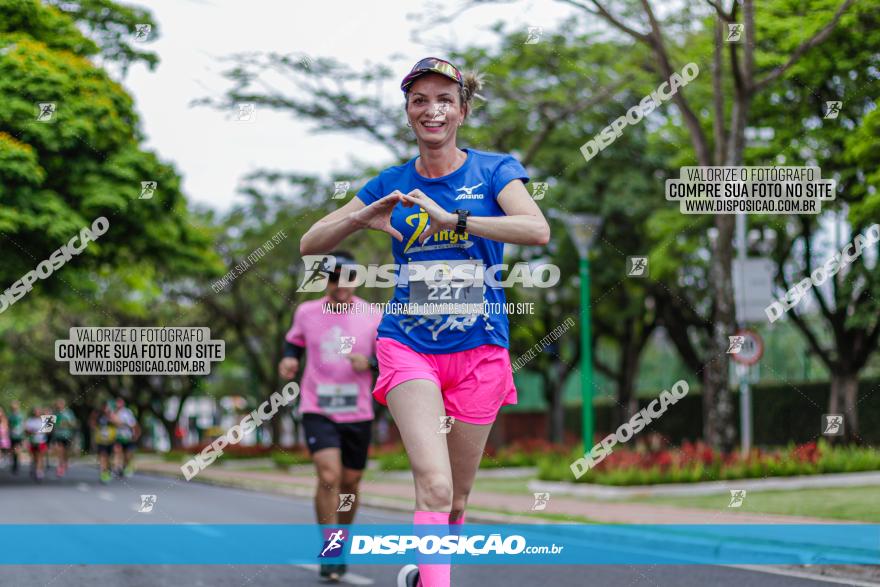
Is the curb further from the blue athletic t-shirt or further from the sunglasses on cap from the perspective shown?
the sunglasses on cap

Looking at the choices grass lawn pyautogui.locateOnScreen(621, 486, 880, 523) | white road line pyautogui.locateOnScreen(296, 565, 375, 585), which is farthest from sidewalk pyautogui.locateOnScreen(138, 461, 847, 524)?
white road line pyautogui.locateOnScreen(296, 565, 375, 585)

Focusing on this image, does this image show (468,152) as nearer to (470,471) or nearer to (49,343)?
(470,471)

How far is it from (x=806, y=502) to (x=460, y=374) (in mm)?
9082

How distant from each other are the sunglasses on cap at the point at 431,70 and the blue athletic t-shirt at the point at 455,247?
0.33 meters

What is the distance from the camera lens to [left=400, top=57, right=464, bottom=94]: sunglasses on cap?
169 inches

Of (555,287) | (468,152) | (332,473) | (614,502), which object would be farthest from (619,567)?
(555,287)

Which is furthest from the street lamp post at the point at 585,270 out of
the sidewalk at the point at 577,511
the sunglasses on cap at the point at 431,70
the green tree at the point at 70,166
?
the sunglasses on cap at the point at 431,70

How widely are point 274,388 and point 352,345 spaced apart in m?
30.2

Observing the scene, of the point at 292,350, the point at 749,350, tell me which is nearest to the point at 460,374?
the point at 292,350

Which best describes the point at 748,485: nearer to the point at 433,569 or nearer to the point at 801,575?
the point at 801,575

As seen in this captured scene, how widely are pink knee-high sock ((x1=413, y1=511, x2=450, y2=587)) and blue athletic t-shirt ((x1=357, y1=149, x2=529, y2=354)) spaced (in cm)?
61

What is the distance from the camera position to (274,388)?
3706cm

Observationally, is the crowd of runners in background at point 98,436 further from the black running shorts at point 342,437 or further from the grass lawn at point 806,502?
the black running shorts at point 342,437

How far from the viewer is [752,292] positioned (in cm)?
1770
